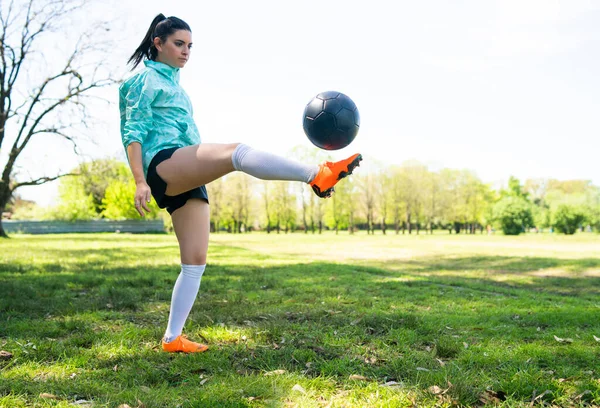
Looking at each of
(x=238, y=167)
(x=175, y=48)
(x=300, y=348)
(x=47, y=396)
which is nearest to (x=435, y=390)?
(x=300, y=348)

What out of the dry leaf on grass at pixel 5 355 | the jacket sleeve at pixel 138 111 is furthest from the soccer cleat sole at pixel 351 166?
the dry leaf on grass at pixel 5 355

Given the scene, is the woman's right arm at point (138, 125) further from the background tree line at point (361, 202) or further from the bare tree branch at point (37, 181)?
the background tree line at point (361, 202)

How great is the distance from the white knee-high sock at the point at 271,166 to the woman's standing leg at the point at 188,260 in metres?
0.72

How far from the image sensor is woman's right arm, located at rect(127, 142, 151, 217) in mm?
3129

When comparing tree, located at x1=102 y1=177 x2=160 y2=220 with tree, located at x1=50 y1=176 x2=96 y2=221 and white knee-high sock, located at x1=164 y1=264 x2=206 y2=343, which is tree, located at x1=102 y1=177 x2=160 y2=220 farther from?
white knee-high sock, located at x1=164 y1=264 x2=206 y2=343

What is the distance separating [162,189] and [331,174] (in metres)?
1.28

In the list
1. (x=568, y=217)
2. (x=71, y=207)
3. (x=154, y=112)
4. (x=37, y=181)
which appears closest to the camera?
(x=154, y=112)

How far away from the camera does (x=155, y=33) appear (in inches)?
142

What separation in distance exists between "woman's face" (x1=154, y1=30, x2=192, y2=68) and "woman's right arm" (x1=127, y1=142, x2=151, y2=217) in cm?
79

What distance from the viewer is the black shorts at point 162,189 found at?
3.25 meters

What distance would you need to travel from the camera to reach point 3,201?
27469 millimetres

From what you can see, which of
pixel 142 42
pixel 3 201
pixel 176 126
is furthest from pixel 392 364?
pixel 3 201

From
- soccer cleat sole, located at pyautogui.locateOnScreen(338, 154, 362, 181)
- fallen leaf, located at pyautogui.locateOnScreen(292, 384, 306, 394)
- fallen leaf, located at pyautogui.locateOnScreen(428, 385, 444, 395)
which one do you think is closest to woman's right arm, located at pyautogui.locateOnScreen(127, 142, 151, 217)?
soccer cleat sole, located at pyautogui.locateOnScreen(338, 154, 362, 181)

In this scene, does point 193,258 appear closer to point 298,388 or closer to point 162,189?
point 162,189
